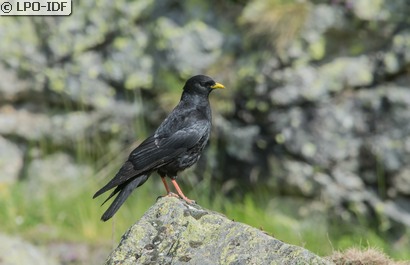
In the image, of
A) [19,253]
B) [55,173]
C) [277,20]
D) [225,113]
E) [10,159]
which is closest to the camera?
[19,253]

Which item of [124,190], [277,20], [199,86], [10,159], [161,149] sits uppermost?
[277,20]

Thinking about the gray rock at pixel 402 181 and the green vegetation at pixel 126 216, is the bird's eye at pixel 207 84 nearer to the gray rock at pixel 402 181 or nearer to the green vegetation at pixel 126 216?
the green vegetation at pixel 126 216

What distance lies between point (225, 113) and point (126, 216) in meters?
1.75

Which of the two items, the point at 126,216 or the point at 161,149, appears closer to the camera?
the point at 161,149

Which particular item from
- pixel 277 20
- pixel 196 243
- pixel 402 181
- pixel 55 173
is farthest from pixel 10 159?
pixel 196 243

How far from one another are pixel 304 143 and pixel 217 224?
490 cm

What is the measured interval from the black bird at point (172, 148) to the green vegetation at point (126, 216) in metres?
2.56

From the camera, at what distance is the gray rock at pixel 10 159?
10180mm

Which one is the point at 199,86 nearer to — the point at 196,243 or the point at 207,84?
the point at 207,84

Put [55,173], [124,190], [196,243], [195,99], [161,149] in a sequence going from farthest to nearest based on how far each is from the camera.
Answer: [55,173] → [195,99] → [161,149] → [124,190] → [196,243]

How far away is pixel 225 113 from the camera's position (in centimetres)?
945

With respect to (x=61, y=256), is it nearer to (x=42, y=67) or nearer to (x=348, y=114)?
(x=42, y=67)

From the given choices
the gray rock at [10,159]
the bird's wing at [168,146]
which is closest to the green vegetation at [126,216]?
the gray rock at [10,159]

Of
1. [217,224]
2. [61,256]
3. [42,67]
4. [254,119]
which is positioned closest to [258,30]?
[254,119]
